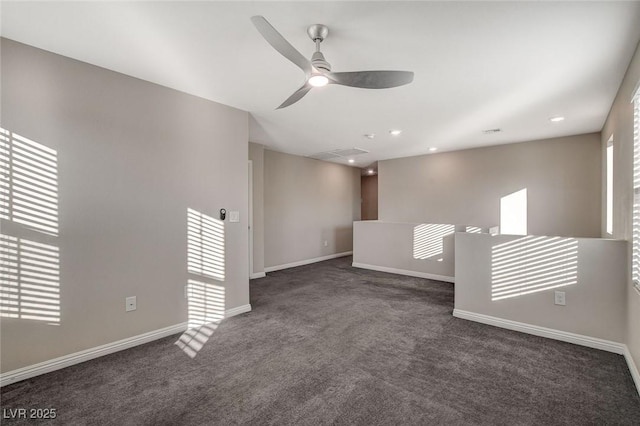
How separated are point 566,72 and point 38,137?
14.1 feet

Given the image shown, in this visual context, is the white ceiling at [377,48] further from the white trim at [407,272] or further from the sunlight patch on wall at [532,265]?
the white trim at [407,272]

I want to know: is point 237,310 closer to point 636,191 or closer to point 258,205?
point 258,205

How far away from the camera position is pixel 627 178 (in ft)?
7.43

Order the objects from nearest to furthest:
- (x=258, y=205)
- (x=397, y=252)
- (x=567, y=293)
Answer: (x=567, y=293) → (x=258, y=205) → (x=397, y=252)

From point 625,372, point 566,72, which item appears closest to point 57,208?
point 566,72

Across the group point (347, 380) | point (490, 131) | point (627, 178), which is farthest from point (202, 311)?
point (490, 131)

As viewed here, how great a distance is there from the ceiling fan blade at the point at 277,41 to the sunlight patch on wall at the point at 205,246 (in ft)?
6.41

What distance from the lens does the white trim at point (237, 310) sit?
3.24m

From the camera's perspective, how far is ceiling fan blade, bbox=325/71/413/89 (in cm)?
182

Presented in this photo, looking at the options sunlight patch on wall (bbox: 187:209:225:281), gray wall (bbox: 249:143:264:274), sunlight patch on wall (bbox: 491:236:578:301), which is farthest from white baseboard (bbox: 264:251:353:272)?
sunlight patch on wall (bbox: 491:236:578:301)

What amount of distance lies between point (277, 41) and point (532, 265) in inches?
123

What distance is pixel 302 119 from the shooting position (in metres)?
3.74

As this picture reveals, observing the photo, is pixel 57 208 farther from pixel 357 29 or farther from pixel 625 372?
pixel 625 372

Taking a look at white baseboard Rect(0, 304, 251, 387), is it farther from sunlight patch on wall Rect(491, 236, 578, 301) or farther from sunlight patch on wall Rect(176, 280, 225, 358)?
sunlight patch on wall Rect(491, 236, 578, 301)
